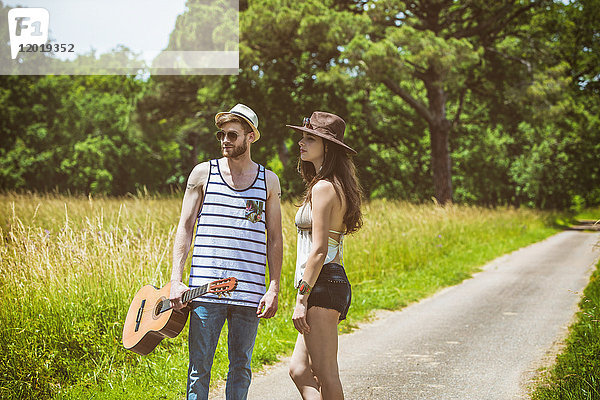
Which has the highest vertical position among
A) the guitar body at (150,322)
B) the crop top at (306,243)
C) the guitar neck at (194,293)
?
the crop top at (306,243)

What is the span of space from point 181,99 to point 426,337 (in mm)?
26623

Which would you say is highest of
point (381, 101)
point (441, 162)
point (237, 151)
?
point (381, 101)

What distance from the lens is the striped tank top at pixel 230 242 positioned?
11.4 ft

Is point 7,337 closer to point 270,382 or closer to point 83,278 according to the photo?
point 83,278

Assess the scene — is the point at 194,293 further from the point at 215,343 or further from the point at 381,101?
the point at 381,101

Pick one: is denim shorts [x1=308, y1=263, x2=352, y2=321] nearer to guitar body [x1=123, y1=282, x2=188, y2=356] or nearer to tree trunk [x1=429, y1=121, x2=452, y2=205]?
guitar body [x1=123, y1=282, x2=188, y2=356]

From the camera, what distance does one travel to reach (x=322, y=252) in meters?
3.43

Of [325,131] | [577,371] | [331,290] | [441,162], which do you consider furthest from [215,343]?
[441,162]

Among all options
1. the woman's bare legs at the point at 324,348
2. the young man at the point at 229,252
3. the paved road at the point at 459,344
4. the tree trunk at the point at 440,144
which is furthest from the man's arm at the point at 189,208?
the tree trunk at the point at 440,144

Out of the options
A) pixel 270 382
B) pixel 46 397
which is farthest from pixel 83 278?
pixel 270 382

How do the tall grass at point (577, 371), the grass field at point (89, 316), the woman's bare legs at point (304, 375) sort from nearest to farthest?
the woman's bare legs at point (304, 375)
the tall grass at point (577, 371)
the grass field at point (89, 316)

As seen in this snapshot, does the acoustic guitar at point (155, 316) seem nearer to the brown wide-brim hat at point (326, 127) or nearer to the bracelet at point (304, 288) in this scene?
the bracelet at point (304, 288)

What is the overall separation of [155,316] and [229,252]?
0.67 meters

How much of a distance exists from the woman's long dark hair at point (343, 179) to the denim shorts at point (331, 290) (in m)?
0.29
